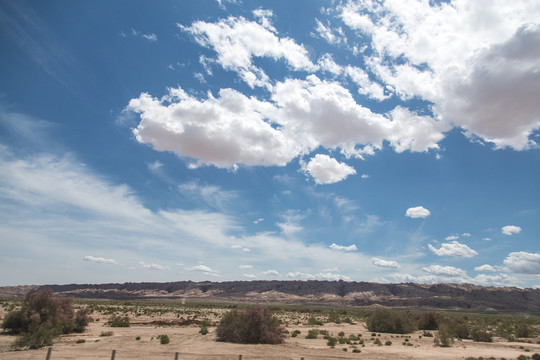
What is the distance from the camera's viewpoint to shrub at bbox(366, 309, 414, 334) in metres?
44.1

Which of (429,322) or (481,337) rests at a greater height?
(429,322)

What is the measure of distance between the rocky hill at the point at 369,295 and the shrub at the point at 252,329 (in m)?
138

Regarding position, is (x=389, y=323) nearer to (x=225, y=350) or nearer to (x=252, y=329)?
(x=252, y=329)

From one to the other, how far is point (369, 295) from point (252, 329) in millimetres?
160285

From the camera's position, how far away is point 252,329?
101 ft

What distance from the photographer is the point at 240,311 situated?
33625mm

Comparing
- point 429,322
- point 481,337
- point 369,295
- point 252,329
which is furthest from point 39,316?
point 369,295

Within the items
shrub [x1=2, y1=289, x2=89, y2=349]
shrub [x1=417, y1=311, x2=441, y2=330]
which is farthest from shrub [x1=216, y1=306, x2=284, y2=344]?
shrub [x1=417, y1=311, x2=441, y2=330]

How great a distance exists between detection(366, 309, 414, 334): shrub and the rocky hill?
116 m

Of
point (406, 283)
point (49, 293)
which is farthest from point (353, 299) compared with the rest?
point (49, 293)

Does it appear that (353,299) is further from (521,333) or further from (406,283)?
(521,333)

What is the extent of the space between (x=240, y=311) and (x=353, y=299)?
14869 centimetres

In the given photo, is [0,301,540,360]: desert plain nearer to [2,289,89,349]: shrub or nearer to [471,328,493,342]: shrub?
[2,289,89,349]: shrub

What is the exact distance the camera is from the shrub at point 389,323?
145 feet
